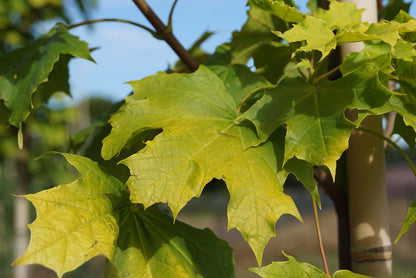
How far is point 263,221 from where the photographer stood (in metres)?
0.38

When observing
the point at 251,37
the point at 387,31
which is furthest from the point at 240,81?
the point at 387,31

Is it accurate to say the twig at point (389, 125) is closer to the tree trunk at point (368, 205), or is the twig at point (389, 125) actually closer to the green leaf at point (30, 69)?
the tree trunk at point (368, 205)

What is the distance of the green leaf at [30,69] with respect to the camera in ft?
1.64

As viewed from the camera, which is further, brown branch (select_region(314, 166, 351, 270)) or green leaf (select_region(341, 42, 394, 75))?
brown branch (select_region(314, 166, 351, 270))

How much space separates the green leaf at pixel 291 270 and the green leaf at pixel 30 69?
0.30m

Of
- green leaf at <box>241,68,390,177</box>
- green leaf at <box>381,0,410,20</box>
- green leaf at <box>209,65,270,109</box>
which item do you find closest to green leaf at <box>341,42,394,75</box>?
green leaf at <box>241,68,390,177</box>

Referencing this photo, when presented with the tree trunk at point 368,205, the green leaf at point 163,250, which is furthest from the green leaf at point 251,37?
the green leaf at point 163,250

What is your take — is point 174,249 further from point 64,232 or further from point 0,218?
point 0,218

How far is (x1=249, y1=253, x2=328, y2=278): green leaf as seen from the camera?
0.42 m

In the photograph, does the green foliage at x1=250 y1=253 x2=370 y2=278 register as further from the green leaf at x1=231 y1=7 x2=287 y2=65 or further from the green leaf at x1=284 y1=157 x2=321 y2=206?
the green leaf at x1=231 y1=7 x2=287 y2=65

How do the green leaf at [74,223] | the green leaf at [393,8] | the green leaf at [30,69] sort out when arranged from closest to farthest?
the green leaf at [74,223]
the green leaf at [30,69]
the green leaf at [393,8]

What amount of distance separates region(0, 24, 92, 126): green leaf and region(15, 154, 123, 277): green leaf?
0.36 ft

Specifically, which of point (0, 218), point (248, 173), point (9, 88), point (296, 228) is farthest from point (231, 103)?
point (296, 228)

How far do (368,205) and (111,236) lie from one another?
30 cm
